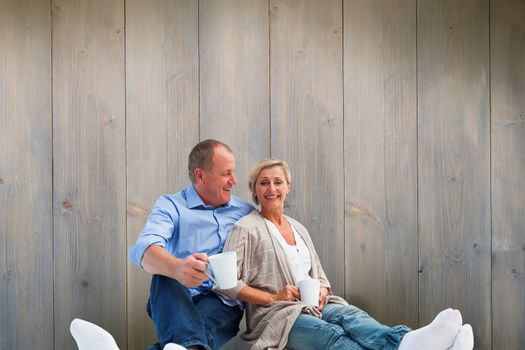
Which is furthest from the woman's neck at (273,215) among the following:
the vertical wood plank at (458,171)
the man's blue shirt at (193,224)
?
the vertical wood plank at (458,171)

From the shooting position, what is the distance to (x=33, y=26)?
2660mm

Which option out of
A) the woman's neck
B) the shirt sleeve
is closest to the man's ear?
the shirt sleeve

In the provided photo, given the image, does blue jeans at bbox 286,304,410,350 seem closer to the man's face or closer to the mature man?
the mature man

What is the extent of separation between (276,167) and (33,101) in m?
0.95

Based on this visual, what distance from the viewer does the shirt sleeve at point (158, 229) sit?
2186mm

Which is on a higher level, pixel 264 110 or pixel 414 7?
pixel 414 7

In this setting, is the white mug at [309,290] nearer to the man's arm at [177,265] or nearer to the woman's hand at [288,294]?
the woman's hand at [288,294]

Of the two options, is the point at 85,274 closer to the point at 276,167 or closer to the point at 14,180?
the point at 14,180

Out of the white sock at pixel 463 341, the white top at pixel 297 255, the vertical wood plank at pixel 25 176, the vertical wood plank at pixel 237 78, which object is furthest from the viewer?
the vertical wood plank at pixel 237 78

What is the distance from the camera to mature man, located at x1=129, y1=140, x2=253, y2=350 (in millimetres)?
2119

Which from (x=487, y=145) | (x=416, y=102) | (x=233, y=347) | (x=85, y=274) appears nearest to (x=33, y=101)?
(x=85, y=274)

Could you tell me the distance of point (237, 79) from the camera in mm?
2764

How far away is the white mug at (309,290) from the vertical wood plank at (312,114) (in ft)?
1.79

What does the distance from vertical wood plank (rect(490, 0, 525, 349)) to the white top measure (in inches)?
33.8
